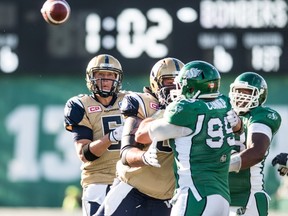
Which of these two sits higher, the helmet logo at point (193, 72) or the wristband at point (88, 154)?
the helmet logo at point (193, 72)

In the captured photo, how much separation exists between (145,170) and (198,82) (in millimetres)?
733

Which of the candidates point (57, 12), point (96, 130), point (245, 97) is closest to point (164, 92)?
point (245, 97)

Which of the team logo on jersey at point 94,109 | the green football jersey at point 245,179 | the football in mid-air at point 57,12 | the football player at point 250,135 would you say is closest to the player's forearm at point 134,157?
the football player at point 250,135

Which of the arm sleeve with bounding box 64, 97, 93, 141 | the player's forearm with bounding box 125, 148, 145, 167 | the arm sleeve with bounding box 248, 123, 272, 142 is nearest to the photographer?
the player's forearm with bounding box 125, 148, 145, 167

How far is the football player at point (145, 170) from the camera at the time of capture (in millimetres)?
5602

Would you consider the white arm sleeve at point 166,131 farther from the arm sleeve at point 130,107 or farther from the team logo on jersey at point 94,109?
the team logo on jersey at point 94,109

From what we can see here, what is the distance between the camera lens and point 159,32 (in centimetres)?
1279

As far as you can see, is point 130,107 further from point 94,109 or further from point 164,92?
point 94,109

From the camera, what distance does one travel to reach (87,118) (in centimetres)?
673

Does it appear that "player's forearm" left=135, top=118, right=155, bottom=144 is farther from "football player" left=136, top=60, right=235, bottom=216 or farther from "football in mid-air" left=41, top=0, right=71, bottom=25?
"football in mid-air" left=41, top=0, right=71, bottom=25

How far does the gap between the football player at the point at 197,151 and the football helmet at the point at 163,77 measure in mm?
463

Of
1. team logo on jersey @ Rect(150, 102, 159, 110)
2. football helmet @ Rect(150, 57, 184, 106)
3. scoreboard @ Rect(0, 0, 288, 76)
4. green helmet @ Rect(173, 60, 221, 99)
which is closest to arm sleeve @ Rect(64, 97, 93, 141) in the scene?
football helmet @ Rect(150, 57, 184, 106)

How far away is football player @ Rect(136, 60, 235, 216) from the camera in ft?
16.7

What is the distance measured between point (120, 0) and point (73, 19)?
0.70 metres
